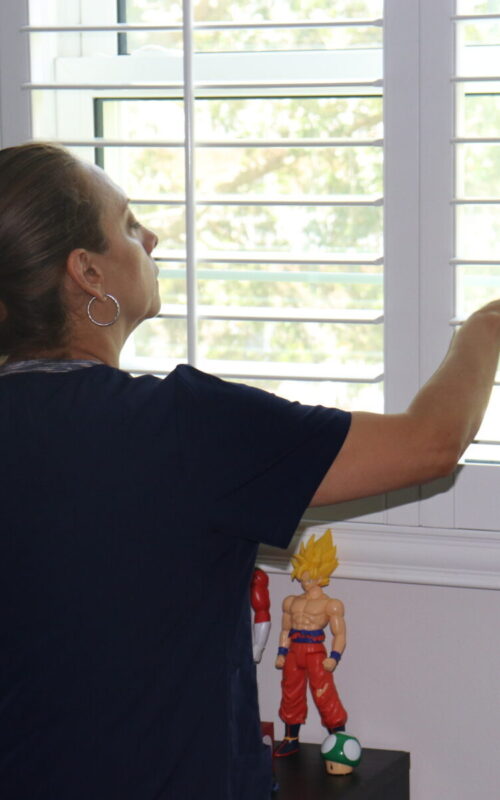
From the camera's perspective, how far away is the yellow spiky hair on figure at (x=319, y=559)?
5.06ft

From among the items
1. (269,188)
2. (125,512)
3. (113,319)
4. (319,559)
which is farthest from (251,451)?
(269,188)

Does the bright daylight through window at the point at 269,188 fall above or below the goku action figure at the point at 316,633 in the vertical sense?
above

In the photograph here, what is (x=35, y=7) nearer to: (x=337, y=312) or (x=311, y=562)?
(x=337, y=312)

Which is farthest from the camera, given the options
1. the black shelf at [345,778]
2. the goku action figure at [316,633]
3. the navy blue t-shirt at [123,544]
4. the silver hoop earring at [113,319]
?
the goku action figure at [316,633]

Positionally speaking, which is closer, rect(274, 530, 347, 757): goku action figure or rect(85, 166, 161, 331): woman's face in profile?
rect(85, 166, 161, 331): woman's face in profile

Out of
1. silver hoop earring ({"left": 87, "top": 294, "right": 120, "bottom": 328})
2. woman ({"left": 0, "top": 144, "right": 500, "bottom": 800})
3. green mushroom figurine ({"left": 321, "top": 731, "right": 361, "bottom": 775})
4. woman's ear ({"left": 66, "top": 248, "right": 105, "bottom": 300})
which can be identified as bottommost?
green mushroom figurine ({"left": 321, "top": 731, "right": 361, "bottom": 775})

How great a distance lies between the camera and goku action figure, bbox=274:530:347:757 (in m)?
1.54

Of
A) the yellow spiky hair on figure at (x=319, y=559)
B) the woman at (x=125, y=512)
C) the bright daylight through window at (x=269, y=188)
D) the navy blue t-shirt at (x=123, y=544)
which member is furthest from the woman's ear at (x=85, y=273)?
the yellow spiky hair on figure at (x=319, y=559)

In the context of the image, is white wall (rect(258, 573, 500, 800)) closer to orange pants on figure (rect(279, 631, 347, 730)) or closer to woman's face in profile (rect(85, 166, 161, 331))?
orange pants on figure (rect(279, 631, 347, 730))

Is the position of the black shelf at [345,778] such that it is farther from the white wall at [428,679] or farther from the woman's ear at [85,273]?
the woman's ear at [85,273]

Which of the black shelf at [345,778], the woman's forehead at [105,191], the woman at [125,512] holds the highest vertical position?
the woman's forehead at [105,191]

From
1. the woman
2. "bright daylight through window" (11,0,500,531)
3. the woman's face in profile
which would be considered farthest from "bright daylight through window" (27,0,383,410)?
the woman

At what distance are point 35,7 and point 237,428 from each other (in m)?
0.88

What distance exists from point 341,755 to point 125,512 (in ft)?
2.00
